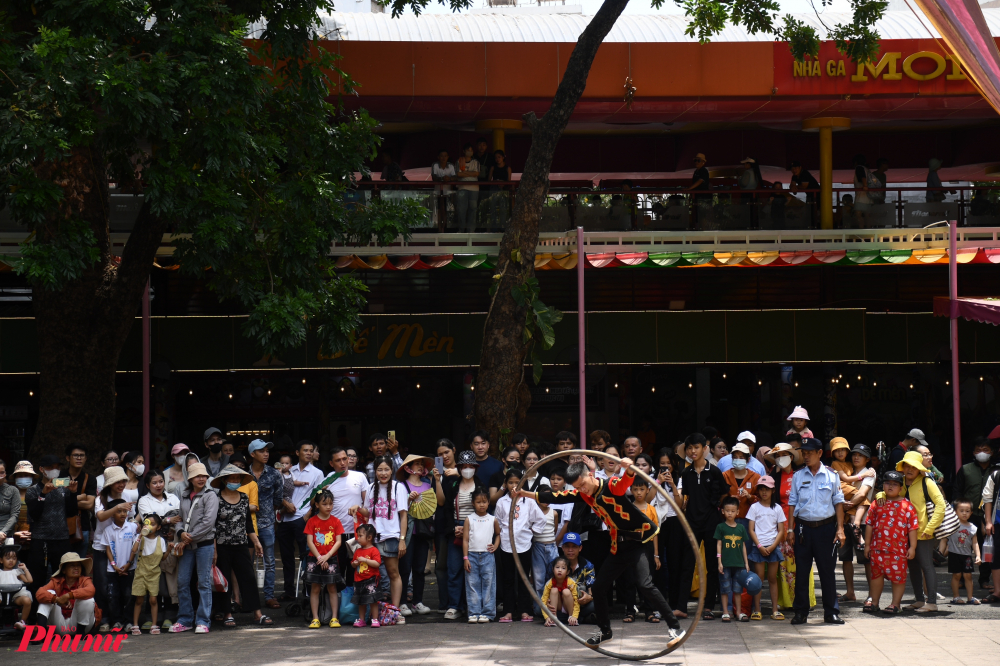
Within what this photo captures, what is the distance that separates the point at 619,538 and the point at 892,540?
357 cm

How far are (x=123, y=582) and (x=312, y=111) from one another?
713cm

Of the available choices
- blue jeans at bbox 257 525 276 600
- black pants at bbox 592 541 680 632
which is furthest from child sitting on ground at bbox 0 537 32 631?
black pants at bbox 592 541 680 632

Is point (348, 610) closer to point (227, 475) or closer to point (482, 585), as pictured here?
point (482, 585)

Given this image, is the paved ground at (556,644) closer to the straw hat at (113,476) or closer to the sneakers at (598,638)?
the sneakers at (598,638)

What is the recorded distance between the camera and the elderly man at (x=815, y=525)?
1125cm

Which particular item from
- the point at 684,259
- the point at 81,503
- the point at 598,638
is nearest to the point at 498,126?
the point at 684,259

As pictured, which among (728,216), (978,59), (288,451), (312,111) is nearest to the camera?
(978,59)

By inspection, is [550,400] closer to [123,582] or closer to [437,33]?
[437,33]

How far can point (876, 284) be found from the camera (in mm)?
21688

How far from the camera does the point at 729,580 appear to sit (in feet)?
37.8

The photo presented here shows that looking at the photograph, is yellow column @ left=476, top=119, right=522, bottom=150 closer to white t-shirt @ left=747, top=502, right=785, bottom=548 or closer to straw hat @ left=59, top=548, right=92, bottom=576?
white t-shirt @ left=747, top=502, right=785, bottom=548

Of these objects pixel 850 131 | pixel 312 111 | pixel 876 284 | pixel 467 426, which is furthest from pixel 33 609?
pixel 850 131

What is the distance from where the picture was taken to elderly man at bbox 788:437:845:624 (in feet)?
36.9

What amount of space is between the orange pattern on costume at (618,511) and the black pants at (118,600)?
16.6ft
